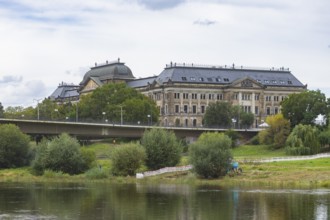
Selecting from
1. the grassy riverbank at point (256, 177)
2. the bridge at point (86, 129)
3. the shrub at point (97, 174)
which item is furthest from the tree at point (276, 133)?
the shrub at point (97, 174)

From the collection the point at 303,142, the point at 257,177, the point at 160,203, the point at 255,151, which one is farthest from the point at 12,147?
the point at 160,203

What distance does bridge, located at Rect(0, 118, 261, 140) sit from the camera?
158m

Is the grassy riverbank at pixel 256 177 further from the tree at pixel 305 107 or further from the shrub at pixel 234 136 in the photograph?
the shrub at pixel 234 136

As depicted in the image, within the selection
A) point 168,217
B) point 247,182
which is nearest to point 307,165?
point 247,182

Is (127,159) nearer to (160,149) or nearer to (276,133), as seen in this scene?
(160,149)

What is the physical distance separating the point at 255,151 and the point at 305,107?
57.8 feet

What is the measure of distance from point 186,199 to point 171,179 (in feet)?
103

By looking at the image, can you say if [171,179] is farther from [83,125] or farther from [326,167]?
[83,125]

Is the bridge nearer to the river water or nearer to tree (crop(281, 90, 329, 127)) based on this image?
tree (crop(281, 90, 329, 127))

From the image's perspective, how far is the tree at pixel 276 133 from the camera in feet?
537

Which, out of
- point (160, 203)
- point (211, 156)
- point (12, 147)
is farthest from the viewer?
point (12, 147)

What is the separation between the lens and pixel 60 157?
121750 millimetres

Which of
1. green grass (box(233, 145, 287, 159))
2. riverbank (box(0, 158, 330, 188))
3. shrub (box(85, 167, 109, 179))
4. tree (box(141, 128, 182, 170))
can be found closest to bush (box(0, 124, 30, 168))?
riverbank (box(0, 158, 330, 188))

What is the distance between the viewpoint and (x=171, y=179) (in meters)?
114
